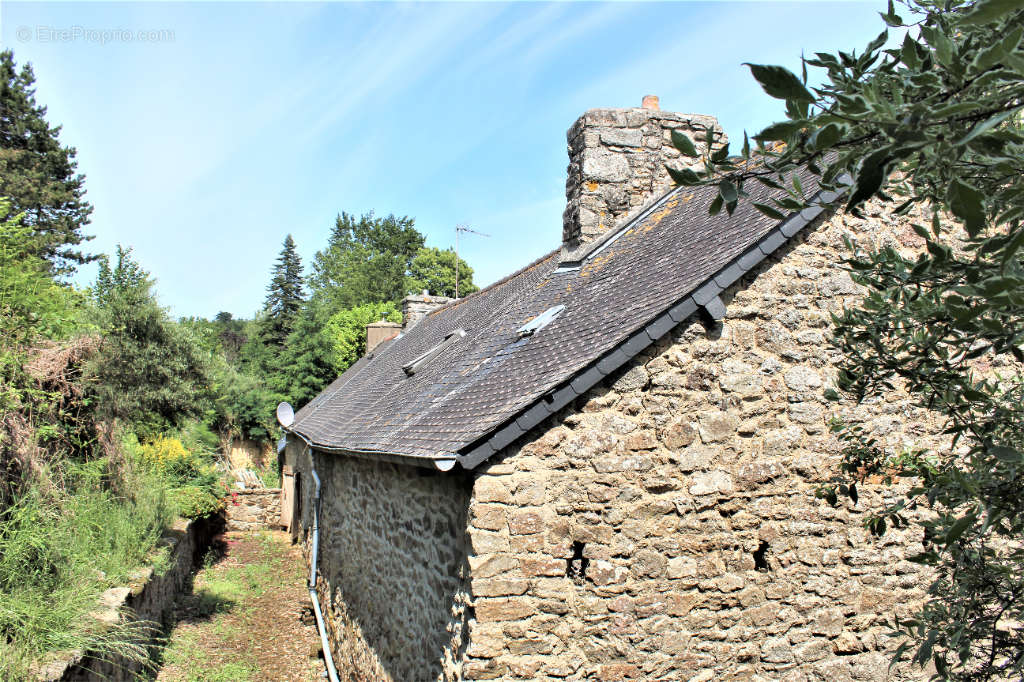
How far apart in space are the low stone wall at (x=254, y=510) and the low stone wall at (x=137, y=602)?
538 cm

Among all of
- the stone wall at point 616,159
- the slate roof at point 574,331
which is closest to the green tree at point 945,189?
the slate roof at point 574,331

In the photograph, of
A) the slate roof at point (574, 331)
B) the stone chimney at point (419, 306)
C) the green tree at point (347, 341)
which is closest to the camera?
the slate roof at point (574, 331)

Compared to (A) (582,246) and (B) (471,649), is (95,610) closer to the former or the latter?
(B) (471,649)

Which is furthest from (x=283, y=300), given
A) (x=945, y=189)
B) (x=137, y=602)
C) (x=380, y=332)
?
(x=945, y=189)

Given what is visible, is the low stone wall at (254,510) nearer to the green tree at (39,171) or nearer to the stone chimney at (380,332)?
the stone chimney at (380,332)

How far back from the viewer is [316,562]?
11.1 meters

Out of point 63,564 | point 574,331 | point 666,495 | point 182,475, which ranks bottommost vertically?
point 63,564

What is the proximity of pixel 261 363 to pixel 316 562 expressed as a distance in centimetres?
2763

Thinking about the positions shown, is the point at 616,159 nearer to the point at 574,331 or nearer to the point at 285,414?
the point at 574,331

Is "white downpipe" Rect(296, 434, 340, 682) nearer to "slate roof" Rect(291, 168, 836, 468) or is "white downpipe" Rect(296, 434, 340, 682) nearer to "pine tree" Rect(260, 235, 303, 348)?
"slate roof" Rect(291, 168, 836, 468)

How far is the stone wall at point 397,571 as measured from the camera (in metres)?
4.56

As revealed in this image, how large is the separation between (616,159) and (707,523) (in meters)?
4.98

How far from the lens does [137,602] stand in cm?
755

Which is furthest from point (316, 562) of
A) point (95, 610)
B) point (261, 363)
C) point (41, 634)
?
point (261, 363)
